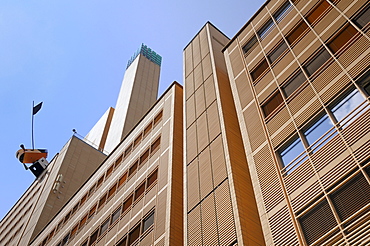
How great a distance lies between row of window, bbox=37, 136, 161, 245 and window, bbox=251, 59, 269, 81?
→ 29.1 ft

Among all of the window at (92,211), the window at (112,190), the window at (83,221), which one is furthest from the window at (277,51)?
the window at (83,221)

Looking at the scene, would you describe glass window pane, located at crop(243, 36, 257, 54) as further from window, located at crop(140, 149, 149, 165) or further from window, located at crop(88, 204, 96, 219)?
window, located at crop(88, 204, 96, 219)

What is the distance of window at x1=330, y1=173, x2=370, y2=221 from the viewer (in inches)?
430

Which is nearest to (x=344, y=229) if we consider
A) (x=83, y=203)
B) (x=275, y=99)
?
(x=275, y=99)

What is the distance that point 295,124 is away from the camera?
49.9ft

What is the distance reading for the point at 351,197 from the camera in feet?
Answer: 37.0

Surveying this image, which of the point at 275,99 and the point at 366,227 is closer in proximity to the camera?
the point at 366,227

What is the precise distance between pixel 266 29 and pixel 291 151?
33.4 feet

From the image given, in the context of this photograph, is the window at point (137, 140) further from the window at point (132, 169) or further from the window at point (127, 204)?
the window at point (127, 204)

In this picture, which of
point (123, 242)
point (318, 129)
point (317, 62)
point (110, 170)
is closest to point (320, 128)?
point (318, 129)

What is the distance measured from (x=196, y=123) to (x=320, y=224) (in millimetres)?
11712

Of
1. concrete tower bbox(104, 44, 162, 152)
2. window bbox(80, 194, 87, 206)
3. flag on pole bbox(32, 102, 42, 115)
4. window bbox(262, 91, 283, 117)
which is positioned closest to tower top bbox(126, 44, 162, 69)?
concrete tower bbox(104, 44, 162, 152)

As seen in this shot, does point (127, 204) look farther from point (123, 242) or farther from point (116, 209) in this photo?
point (123, 242)

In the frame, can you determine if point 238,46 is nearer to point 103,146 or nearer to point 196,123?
point 196,123
